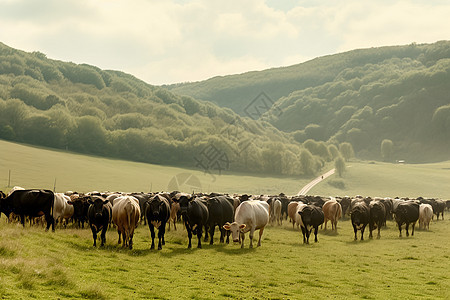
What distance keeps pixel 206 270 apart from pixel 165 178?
271 feet

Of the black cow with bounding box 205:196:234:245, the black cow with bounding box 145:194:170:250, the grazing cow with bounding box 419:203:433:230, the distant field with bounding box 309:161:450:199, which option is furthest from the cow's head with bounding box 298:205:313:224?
the distant field with bounding box 309:161:450:199

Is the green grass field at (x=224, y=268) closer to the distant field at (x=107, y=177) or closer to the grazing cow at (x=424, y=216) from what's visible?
the grazing cow at (x=424, y=216)

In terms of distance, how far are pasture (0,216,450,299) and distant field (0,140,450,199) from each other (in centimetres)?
4751

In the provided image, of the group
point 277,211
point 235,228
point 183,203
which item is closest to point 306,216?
point 235,228

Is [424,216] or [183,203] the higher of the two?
[183,203]

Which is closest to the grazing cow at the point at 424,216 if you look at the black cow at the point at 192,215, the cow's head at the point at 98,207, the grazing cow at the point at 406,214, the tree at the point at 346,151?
the grazing cow at the point at 406,214

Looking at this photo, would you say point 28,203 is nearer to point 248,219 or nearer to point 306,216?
point 248,219

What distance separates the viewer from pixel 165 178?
96.4 m

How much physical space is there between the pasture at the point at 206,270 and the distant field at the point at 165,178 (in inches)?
1870

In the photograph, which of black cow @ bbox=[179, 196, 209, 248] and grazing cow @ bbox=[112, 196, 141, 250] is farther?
black cow @ bbox=[179, 196, 209, 248]

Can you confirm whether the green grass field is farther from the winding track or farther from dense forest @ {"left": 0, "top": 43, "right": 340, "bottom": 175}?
dense forest @ {"left": 0, "top": 43, "right": 340, "bottom": 175}

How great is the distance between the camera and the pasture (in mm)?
11047

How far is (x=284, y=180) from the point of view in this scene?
11638 centimetres

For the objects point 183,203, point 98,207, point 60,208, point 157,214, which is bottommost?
point 60,208
